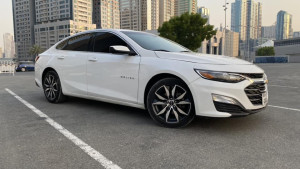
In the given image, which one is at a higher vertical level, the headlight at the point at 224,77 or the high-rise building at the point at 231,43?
the high-rise building at the point at 231,43

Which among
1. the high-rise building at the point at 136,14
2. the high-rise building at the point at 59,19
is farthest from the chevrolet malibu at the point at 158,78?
the high-rise building at the point at 136,14

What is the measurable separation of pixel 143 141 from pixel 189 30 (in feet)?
104

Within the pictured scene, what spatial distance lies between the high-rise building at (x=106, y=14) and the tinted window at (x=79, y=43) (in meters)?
147

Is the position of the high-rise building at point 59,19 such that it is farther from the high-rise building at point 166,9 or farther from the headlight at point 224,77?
the headlight at point 224,77

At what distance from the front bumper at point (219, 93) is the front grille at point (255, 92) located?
4cm

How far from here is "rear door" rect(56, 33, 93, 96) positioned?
15.3 ft

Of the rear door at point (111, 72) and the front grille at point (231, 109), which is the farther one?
the rear door at point (111, 72)

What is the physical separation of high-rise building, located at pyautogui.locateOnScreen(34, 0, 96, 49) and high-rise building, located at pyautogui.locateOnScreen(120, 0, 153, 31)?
22466mm

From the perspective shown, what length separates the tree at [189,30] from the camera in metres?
32.9

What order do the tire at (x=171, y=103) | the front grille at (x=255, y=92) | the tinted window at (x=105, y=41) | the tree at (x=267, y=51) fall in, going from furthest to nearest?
the tree at (x=267, y=51) → the tinted window at (x=105, y=41) → the tire at (x=171, y=103) → the front grille at (x=255, y=92)

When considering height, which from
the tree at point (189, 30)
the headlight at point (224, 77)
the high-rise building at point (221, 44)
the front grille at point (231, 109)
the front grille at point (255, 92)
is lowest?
the front grille at point (231, 109)

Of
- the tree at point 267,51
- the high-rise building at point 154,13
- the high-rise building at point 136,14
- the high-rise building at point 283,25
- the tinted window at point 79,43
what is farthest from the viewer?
the high-rise building at point 283,25

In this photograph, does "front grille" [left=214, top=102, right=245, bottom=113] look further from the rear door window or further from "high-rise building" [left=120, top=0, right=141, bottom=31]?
"high-rise building" [left=120, top=0, right=141, bottom=31]

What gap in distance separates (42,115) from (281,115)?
167 inches
